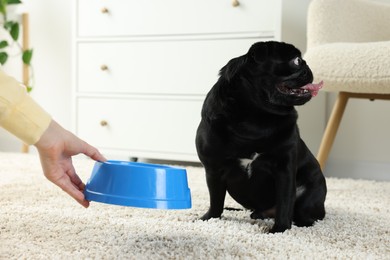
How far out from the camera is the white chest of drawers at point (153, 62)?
6.51 feet

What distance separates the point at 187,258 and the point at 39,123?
32 cm

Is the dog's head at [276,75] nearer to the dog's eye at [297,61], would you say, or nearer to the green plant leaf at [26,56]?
the dog's eye at [297,61]

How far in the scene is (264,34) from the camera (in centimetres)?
192

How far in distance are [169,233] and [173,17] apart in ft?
4.18

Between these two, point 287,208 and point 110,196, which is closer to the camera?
point 110,196

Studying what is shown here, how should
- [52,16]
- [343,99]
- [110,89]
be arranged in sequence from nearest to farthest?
1. [343,99]
2. [110,89]
3. [52,16]

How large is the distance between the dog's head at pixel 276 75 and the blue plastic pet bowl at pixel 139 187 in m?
0.25

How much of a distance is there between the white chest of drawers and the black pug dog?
3.04 feet

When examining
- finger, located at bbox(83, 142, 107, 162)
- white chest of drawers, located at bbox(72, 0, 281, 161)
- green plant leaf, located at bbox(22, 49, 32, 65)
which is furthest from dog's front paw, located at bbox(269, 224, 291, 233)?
green plant leaf, located at bbox(22, 49, 32, 65)

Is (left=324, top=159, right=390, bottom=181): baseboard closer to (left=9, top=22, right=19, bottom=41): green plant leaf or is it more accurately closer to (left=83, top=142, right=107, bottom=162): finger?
(left=83, top=142, right=107, bottom=162): finger

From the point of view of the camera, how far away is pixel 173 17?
2.07m

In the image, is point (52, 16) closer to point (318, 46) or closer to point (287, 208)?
point (318, 46)

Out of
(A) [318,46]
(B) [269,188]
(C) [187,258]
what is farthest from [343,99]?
(C) [187,258]

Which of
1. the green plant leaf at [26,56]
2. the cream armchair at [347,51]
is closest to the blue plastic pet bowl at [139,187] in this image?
the cream armchair at [347,51]
